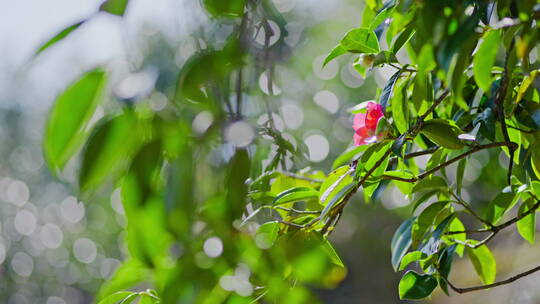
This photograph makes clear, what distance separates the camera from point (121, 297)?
53 cm

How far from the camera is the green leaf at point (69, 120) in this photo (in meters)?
0.25

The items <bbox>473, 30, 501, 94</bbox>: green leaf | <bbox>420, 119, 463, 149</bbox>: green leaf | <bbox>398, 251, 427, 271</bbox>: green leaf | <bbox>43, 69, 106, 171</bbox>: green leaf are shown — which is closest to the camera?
<bbox>43, 69, 106, 171</bbox>: green leaf

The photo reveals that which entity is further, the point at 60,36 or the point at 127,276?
the point at 127,276

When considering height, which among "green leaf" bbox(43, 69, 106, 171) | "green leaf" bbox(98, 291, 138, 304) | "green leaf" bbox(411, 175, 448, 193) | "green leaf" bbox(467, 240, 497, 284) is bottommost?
"green leaf" bbox(467, 240, 497, 284)

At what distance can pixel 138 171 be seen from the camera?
26 cm

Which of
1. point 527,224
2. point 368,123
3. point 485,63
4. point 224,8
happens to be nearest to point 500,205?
point 527,224

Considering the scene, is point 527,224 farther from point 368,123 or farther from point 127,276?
point 127,276

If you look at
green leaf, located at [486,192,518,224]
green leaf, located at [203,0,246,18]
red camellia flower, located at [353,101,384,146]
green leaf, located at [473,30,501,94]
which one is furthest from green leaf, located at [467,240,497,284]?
green leaf, located at [203,0,246,18]

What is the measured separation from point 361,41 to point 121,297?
0.29 m

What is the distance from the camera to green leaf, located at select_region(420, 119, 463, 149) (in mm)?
504

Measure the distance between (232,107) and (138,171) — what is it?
7 cm

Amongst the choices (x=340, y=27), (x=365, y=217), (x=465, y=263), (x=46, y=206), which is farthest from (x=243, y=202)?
(x=46, y=206)

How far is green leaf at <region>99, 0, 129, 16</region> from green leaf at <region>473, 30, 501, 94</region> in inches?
7.8

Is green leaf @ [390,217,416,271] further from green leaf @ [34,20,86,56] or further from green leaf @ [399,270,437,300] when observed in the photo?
green leaf @ [34,20,86,56]
